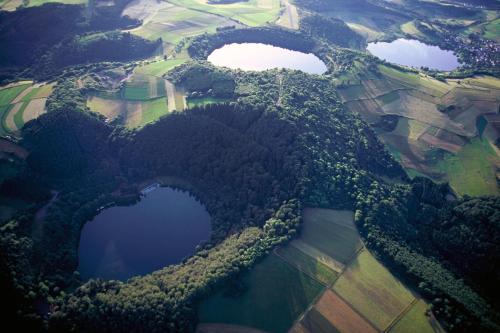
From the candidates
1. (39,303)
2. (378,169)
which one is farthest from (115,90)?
(378,169)

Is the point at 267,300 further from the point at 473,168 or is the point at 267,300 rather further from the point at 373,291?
the point at 473,168

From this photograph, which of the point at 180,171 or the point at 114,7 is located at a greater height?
the point at 114,7

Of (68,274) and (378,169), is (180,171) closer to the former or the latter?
(68,274)

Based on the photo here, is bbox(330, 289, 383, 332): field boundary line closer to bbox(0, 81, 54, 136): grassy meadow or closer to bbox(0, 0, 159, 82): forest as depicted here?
bbox(0, 81, 54, 136): grassy meadow

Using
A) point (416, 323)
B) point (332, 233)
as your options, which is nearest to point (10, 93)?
point (332, 233)

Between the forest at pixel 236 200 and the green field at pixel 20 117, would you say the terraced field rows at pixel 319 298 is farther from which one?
the green field at pixel 20 117

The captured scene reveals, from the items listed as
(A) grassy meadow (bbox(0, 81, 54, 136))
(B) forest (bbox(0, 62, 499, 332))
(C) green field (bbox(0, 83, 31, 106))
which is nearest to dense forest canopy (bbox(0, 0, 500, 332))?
(B) forest (bbox(0, 62, 499, 332))
